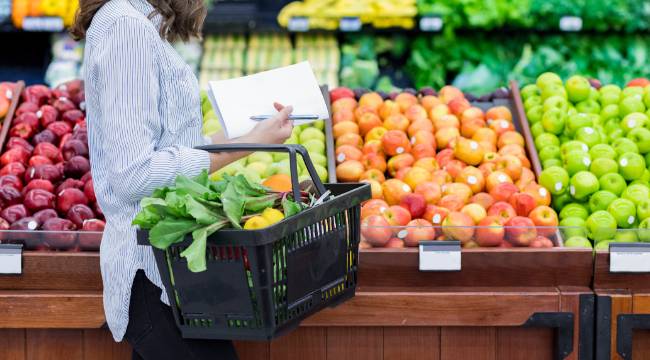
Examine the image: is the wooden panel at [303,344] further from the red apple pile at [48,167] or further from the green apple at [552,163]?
the green apple at [552,163]

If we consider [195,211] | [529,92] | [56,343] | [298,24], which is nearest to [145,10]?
[195,211]

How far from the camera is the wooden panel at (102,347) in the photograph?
2.42 meters

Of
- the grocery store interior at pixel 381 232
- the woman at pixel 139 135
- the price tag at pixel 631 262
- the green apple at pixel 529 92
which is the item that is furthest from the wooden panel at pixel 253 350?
the green apple at pixel 529 92

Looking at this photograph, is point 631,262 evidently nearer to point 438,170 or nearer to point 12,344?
point 438,170

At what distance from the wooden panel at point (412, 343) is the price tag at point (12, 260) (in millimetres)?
958

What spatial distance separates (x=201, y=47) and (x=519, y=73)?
182cm

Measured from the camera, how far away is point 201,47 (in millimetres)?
5520

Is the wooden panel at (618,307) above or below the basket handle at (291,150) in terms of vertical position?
below

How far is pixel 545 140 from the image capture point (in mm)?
3385

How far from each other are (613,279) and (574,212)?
572 millimetres

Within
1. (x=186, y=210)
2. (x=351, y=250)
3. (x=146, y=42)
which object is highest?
(x=146, y=42)

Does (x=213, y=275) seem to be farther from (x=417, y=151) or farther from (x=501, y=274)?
(x=417, y=151)

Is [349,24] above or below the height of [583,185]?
above

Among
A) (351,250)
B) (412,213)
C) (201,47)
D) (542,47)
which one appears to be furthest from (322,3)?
(351,250)
